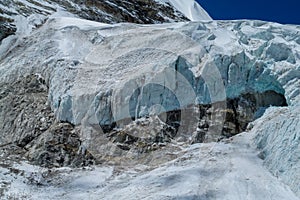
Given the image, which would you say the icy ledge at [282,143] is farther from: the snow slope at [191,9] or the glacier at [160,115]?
the snow slope at [191,9]

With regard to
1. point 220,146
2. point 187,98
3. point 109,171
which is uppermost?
point 187,98

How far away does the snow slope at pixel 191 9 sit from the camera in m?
54.1

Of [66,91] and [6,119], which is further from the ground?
[66,91]

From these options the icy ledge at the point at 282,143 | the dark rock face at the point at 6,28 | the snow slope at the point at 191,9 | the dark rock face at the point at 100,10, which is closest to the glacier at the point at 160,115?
the icy ledge at the point at 282,143

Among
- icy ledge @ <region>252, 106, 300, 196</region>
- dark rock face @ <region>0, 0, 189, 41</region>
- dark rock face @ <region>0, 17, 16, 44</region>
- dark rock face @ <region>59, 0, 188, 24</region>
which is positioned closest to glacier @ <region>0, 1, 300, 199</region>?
icy ledge @ <region>252, 106, 300, 196</region>

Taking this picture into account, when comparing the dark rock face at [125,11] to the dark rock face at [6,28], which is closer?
the dark rock face at [6,28]

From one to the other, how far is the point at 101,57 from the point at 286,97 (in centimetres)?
930

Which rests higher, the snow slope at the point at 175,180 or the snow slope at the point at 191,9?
the snow slope at the point at 191,9

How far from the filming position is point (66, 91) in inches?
834

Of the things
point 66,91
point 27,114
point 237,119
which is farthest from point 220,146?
point 27,114

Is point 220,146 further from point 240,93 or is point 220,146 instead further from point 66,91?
point 66,91

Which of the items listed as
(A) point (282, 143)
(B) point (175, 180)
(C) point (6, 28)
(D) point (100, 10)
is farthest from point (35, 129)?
(D) point (100, 10)

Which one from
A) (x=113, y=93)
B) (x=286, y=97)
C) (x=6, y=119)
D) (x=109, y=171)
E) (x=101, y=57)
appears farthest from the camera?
(x=101, y=57)

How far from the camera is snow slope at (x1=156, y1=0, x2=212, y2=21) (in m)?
54.1
